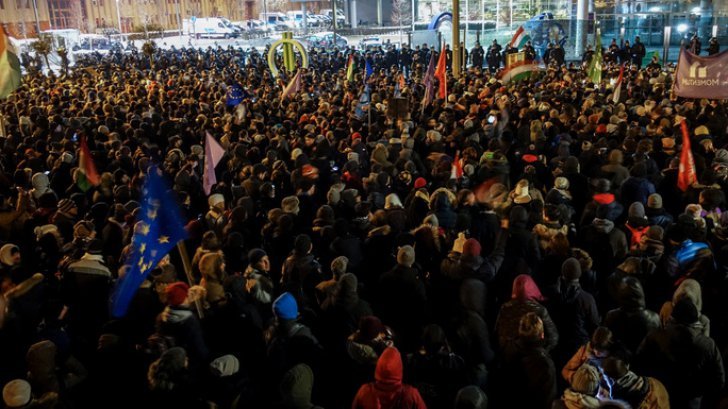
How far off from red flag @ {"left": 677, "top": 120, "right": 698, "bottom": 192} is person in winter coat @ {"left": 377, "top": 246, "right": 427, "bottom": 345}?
4222 mm

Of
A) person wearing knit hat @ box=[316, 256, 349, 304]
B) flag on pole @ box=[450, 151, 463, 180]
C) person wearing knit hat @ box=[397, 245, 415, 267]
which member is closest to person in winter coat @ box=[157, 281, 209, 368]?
person wearing knit hat @ box=[316, 256, 349, 304]

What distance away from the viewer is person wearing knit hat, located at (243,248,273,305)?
18.2 feet

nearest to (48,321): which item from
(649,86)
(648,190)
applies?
(648,190)

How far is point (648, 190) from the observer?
25.7 feet

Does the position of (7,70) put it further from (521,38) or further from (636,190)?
(521,38)

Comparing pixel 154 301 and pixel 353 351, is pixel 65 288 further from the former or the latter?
pixel 353 351

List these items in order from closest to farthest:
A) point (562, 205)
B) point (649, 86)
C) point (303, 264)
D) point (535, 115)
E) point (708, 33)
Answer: point (303, 264), point (562, 205), point (535, 115), point (649, 86), point (708, 33)

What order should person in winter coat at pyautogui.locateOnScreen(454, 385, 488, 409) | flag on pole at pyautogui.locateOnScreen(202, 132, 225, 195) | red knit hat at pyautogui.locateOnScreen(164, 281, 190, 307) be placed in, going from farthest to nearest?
flag on pole at pyautogui.locateOnScreen(202, 132, 225, 195)
red knit hat at pyautogui.locateOnScreen(164, 281, 190, 307)
person in winter coat at pyautogui.locateOnScreen(454, 385, 488, 409)

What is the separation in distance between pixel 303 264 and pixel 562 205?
9.82 feet

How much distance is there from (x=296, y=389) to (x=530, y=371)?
1.57 meters

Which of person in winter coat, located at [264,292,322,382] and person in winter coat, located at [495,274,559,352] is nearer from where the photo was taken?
person in winter coat, located at [264,292,322,382]

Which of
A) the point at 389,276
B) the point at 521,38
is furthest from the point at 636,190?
the point at 521,38

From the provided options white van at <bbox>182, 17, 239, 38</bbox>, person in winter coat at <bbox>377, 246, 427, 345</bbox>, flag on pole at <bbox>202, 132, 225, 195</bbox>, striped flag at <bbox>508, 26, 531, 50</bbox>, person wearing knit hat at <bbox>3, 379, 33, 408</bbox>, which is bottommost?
person in winter coat at <bbox>377, 246, 427, 345</bbox>

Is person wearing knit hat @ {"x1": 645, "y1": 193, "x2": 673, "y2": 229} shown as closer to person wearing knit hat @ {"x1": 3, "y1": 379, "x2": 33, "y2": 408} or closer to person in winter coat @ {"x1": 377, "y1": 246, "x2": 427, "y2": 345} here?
person in winter coat @ {"x1": 377, "y1": 246, "x2": 427, "y2": 345}
